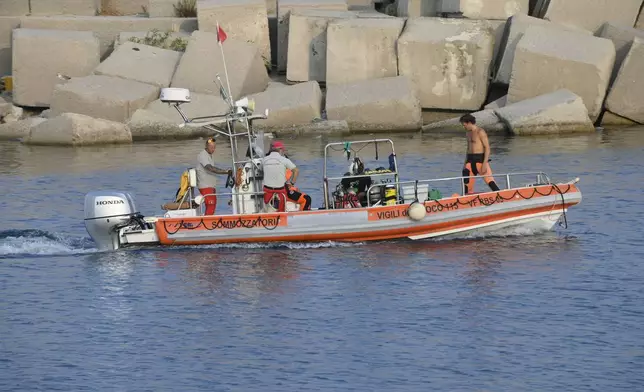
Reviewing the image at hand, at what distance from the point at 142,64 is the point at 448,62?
23.3ft

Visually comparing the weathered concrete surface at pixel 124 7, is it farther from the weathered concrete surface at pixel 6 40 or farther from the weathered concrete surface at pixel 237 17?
the weathered concrete surface at pixel 237 17

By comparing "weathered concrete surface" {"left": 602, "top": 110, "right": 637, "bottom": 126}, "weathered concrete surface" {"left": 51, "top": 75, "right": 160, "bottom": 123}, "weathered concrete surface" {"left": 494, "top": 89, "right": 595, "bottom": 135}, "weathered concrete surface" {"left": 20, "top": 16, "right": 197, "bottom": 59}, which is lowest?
"weathered concrete surface" {"left": 602, "top": 110, "right": 637, "bottom": 126}

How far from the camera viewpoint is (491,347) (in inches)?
563

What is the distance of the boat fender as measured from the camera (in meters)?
18.3

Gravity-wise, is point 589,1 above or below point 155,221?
above

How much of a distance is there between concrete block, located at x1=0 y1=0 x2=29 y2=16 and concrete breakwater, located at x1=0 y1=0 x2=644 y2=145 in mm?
2391

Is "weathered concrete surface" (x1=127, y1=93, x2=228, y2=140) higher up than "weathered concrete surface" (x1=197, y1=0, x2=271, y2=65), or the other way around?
"weathered concrete surface" (x1=197, y1=0, x2=271, y2=65)

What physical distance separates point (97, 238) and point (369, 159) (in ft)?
28.5

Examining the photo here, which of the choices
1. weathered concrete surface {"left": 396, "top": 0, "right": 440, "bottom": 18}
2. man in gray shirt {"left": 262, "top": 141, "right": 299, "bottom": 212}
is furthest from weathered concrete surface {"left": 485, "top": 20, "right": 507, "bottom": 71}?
man in gray shirt {"left": 262, "top": 141, "right": 299, "bottom": 212}

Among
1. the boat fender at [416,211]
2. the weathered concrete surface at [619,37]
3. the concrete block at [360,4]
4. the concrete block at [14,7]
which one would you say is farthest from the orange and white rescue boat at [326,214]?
the concrete block at [14,7]

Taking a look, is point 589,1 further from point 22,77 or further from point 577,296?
point 577,296

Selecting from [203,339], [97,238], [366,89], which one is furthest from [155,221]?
[366,89]

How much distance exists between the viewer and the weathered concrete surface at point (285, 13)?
33553 mm

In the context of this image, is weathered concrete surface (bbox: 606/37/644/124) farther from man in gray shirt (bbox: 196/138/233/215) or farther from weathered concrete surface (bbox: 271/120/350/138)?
man in gray shirt (bbox: 196/138/233/215)
